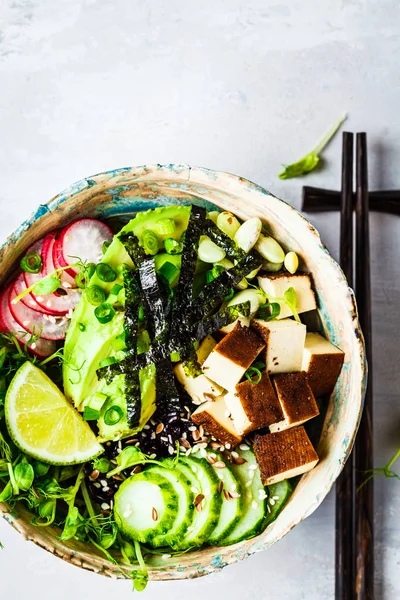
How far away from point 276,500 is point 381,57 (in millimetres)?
1790

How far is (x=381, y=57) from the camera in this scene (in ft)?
8.73

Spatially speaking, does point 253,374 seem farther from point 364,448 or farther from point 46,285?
point 46,285

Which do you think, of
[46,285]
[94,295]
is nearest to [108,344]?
[94,295]

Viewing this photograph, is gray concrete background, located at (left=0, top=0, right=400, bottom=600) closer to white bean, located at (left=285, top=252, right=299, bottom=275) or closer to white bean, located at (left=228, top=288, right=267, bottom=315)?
white bean, located at (left=285, top=252, right=299, bottom=275)

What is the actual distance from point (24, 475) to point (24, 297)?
0.58m

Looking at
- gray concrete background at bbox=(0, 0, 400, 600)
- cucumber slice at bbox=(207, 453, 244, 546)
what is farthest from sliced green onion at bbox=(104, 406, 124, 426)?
gray concrete background at bbox=(0, 0, 400, 600)

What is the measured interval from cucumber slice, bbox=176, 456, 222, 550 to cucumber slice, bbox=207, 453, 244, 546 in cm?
2

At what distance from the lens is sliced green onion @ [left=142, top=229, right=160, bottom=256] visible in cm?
211

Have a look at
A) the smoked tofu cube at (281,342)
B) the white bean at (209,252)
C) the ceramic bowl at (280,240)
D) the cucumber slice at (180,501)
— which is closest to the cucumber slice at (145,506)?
the cucumber slice at (180,501)

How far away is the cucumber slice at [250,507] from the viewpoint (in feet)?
7.15

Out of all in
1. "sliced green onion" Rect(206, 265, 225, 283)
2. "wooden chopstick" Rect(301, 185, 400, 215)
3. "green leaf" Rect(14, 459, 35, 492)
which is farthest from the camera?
"wooden chopstick" Rect(301, 185, 400, 215)

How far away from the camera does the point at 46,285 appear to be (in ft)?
6.92

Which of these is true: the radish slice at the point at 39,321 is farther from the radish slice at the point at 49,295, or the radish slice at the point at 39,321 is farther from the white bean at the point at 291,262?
the white bean at the point at 291,262

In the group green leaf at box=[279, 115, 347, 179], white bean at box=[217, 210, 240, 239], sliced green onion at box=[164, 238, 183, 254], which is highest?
green leaf at box=[279, 115, 347, 179]
